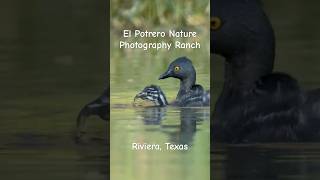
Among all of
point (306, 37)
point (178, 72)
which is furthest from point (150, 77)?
point (306, 37)

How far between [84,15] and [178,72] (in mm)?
698

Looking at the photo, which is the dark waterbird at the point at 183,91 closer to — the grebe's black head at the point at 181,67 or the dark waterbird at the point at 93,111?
the grebe's black head at the point at 181,67

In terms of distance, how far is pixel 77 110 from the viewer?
6887 mm

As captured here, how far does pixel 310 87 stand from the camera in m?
6.80

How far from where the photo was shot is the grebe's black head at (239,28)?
22.3ft

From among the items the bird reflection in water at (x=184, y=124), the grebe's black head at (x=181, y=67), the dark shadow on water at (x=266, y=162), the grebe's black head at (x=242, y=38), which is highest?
the grebe's black head at (x=242, y=38)

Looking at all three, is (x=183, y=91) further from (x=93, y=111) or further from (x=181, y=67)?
(x=93, y=111)

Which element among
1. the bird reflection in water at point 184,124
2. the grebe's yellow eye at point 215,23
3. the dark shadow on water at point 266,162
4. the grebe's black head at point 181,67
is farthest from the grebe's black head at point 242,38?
the dark shadow on water at point 266,162

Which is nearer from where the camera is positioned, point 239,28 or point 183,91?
point 239,28

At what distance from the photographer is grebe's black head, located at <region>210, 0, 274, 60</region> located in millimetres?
6805

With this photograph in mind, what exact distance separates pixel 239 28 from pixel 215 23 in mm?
156

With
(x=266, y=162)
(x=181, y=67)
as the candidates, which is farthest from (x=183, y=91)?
(x=266, y=162)

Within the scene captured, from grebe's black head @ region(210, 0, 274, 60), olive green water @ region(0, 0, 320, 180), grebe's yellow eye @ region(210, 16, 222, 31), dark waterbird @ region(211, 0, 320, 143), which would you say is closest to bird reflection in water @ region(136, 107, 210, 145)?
olive green water @ region(0, 0, 320, 180)

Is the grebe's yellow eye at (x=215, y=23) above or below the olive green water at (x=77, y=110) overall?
above
